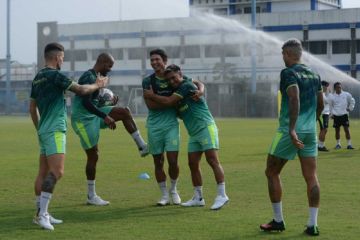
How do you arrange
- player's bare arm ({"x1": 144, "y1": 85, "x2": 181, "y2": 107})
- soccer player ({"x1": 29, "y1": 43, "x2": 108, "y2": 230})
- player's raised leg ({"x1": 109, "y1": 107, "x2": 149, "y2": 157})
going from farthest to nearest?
1. player's raised leg ({"x1": 109, "y1": 107, "x2": 149, "y2": 157})
2. player's bare arm ({"x1": 144, "y1": 85, "x2": 181, "y2": 107})
3. soccer player ({"x1": 29, "y1": 43, "x2": 108, "y2": 230})

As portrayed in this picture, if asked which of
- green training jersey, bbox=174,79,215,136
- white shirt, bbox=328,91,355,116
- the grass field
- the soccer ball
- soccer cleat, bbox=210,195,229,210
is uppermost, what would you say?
the soccer ball

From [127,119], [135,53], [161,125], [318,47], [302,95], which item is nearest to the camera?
[302,95]

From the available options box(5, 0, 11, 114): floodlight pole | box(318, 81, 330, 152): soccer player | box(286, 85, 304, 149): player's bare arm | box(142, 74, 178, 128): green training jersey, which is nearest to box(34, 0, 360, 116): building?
box(5, 0, 11, 114): floodlight pole

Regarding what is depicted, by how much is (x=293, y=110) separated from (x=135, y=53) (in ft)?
248

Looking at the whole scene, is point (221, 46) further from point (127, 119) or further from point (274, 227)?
point (274, 227)

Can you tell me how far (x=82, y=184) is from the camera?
14.0m

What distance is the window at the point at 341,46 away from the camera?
7381cm

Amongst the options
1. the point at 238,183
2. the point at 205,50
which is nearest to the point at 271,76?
the point at 205,50

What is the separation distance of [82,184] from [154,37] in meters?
68.1

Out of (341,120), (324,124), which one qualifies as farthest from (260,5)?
(324,124)

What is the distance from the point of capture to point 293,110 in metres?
8.62

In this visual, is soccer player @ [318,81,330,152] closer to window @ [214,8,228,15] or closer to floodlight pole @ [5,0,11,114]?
floodlight pole @ [5,0,11,114]

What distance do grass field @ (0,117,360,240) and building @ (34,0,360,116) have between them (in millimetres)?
49117

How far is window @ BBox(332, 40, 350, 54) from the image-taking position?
7381cm
